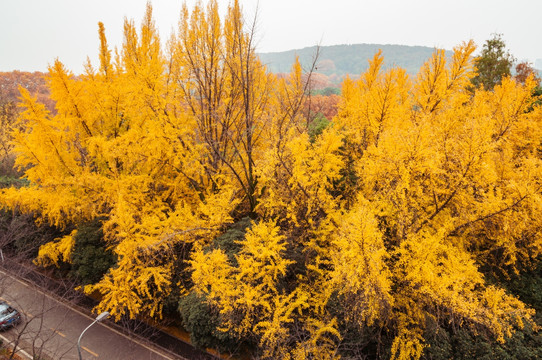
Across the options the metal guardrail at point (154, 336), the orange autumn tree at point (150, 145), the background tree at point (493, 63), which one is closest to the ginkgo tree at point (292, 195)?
the orange autumn tree at point (150, 145)

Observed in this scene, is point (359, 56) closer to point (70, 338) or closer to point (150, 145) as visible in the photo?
point (150, 145)

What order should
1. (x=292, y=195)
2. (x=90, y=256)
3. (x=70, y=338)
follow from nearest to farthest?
(x=292, y=195) < (x=70, y=338) < (x=90, y=256)

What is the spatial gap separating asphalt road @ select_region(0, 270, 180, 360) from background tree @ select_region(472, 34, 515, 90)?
25.6 meters

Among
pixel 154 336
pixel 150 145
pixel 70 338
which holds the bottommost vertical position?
pixel 70 338

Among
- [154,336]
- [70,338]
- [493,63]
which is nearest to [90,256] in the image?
[70,338]

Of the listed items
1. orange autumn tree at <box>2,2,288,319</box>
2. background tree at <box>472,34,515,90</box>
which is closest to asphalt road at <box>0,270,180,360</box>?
orange autumn tree at <box>2,2,288,319</box>

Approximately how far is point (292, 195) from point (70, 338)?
10882 millimetres

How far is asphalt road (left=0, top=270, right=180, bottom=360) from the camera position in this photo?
10.4 m

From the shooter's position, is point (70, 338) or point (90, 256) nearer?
Result: point (70, 338)

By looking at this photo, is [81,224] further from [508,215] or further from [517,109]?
[517,109]

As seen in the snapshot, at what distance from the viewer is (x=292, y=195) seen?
9.29 meters

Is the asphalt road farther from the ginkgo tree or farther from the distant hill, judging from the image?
the distant hill

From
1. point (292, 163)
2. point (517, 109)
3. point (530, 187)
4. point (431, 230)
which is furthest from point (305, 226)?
point (517, 109)

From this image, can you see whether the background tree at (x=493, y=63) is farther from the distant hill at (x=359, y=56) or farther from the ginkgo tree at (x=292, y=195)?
the distant hill at (x=359, y=56)
